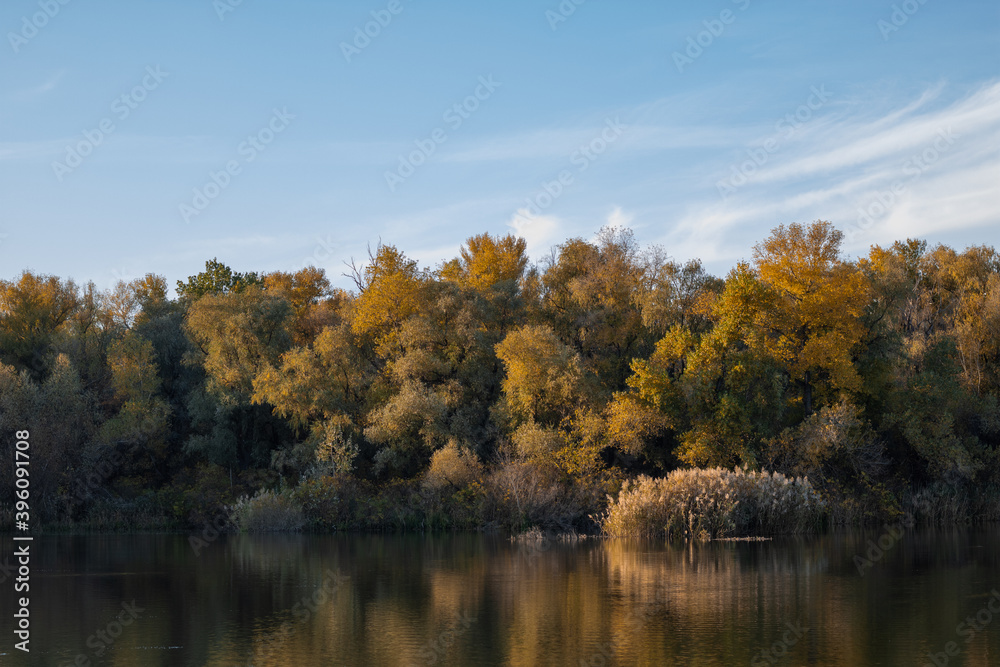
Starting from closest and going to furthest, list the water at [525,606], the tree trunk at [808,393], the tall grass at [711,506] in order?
the water at [525,606] → the tall grass at [711,506] → the tree trunk at [808,393]

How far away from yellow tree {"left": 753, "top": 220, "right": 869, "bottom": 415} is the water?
1357cm

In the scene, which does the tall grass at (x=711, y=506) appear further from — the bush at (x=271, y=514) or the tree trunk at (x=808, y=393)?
the bush at (x=271, y=514)

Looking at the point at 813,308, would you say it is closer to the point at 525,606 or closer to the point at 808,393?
the point at 808,393

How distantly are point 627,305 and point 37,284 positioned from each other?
3915cm

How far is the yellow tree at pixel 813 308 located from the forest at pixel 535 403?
0.41ft

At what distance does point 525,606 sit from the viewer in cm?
2122

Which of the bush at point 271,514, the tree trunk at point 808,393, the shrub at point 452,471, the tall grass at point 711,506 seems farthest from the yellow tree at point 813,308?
the bush at point 271,514

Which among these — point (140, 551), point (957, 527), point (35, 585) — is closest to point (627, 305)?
point (957, 527)

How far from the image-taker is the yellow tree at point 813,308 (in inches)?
1879

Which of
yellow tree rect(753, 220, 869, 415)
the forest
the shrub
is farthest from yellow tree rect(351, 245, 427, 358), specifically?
yellow tree rect(753, 220, 869, 415)

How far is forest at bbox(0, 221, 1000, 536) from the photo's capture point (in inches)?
1811

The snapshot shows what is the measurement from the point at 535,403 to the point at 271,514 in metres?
14.4

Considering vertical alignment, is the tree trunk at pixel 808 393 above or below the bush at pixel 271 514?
above

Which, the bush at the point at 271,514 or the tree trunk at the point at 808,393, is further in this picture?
the tree trunk at the point at 808,393
